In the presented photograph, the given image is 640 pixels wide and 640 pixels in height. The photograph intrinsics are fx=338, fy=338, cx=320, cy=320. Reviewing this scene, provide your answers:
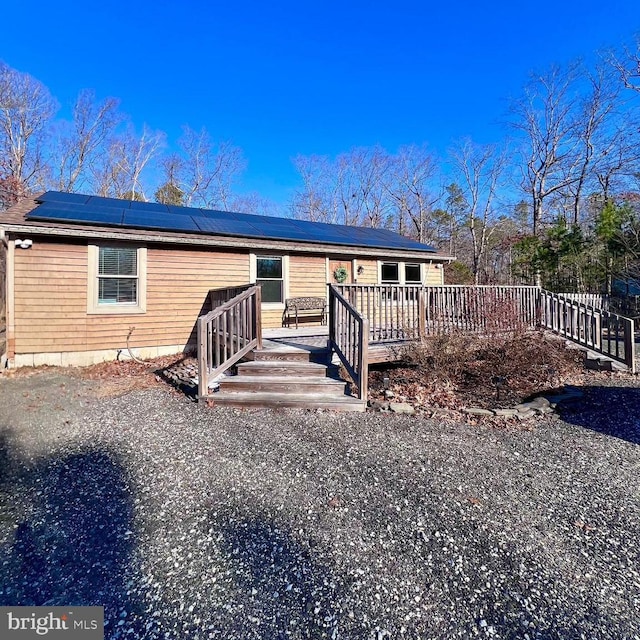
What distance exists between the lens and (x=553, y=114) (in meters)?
20.9

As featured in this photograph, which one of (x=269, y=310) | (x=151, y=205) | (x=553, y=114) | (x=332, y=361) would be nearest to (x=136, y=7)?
(x=151, y=205)

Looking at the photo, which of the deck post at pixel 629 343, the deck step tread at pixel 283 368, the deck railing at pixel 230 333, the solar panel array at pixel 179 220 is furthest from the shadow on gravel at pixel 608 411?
the solar panel array at pixel 179 220

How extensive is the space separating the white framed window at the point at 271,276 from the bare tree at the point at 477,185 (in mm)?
20619

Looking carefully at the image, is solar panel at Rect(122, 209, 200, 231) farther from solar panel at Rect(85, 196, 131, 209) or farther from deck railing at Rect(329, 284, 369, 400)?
deck railing at Rect(329, 284, 369, 400)

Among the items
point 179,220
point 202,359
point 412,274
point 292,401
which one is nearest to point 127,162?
point 179,220

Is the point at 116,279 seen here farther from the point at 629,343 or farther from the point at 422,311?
the point at 629,343

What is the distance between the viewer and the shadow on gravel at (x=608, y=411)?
3.95m

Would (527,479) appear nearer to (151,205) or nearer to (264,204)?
(151,205)

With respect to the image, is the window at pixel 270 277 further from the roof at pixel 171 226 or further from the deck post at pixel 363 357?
the deck post at pixel 363 357

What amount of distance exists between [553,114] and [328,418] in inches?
1023

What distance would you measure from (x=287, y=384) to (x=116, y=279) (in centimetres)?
510

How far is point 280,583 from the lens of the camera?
6.03 ft

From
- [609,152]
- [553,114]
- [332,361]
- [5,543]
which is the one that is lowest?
[5,543]

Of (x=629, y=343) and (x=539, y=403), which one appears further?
(x=629, y=343)
